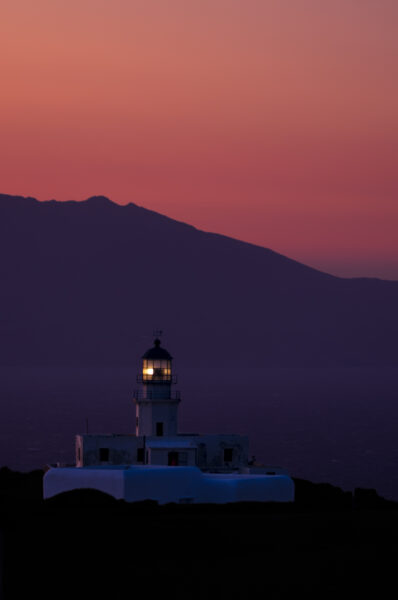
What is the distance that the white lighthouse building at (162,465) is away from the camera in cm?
4094

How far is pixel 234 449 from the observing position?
49094 millimetres

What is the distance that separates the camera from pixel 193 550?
34562mm

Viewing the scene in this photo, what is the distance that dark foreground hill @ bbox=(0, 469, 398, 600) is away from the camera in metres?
31.5

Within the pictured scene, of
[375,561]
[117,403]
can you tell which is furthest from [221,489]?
[117,403]

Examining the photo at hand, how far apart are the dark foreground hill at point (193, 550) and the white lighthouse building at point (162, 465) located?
808mm

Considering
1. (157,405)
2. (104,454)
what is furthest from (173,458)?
(104,454)

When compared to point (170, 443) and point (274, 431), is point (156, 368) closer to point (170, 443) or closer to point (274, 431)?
point (170, 443)

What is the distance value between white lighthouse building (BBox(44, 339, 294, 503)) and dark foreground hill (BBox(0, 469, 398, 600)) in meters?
0.81

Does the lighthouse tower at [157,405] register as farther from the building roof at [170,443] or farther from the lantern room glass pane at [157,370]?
the building roof at [170,443]

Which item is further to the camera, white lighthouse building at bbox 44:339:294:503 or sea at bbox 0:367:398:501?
sea at bbox 0:367:398:501

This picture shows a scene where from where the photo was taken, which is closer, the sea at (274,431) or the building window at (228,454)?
the building window at (228,454)

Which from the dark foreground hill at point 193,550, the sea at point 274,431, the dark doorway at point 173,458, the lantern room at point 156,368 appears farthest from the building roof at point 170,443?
the sea at point 274,431

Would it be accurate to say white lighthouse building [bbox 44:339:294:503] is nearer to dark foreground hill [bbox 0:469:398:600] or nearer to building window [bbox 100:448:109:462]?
building window [bbox 100:448:109:462]

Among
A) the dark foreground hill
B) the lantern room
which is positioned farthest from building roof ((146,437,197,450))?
the dark foreground hill
